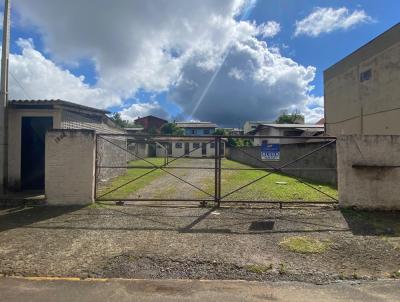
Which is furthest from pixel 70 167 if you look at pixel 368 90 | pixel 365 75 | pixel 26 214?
pixel 365 75

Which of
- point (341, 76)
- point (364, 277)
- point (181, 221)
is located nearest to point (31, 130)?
point (181, 221)

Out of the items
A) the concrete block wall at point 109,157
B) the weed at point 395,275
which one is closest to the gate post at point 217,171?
the concrete block wall at point 109,157

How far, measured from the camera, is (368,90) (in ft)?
70.3

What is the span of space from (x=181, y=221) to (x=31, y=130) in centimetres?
717

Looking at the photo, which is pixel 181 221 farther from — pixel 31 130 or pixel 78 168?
pixel 31 130

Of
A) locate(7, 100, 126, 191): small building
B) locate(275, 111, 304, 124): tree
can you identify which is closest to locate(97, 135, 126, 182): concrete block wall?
locate(7, 100, 126, 191): small building

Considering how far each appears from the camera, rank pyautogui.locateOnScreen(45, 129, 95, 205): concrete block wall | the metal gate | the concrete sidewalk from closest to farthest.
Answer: the concrete sidewalk < pyautogui.locateOnScreen(45, 129, 95, 205): concrete block wall < the metal gate

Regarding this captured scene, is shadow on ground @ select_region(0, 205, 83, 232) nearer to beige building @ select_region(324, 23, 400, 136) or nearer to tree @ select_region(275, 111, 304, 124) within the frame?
beige building @ select_region(324, 23, 400, 136)

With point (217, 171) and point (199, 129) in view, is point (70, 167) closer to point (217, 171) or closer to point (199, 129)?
point (217, 171)

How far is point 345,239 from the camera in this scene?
21.8 ft

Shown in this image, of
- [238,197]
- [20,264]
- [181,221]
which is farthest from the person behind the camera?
[238,197]

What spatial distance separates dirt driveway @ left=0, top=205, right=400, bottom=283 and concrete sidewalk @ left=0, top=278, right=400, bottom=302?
Result: 24cm

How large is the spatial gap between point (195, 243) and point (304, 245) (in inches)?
79.4

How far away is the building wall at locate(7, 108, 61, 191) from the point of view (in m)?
11.6
